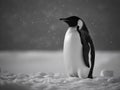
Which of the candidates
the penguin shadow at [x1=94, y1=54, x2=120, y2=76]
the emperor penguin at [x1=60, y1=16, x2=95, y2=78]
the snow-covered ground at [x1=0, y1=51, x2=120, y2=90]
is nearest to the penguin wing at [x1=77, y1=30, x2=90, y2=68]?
the emperor penguin at [x1=60, y1=16, x2=95, y2=78]

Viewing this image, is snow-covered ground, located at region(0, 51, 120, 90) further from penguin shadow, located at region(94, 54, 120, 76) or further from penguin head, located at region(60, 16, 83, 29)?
penguin head, located at region(60, 16, 83, 29)

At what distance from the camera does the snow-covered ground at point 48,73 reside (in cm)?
193

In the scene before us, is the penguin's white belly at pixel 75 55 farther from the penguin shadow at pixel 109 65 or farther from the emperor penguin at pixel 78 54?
the penguin shadow at pixel 109 65

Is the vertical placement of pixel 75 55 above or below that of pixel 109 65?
above

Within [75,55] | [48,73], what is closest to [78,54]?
[75,55]

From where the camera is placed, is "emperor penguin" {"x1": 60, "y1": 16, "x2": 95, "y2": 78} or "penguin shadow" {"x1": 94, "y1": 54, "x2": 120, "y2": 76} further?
"penguin shadow" {"x1": 94, "y1": 54, "x2": 120, "y2": 76}

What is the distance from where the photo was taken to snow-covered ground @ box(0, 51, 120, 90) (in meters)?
1.93

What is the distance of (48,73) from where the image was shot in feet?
8.16

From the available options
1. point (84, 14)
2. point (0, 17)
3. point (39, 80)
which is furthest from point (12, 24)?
point (39, 80)

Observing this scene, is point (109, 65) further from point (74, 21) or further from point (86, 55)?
point (74, 21)

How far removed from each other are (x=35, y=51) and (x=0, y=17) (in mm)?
549

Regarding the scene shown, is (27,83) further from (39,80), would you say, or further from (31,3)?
(31,3)

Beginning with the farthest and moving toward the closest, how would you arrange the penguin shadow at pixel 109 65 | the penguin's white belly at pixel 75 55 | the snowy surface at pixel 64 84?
the penguin shadow at pixel 109 65 → the penguin's white belly at pixel 75 55 → the snowy surface at pixel 64 84

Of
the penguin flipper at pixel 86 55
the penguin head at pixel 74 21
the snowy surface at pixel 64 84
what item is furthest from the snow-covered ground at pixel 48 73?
the penguin head at pixel 74 21
